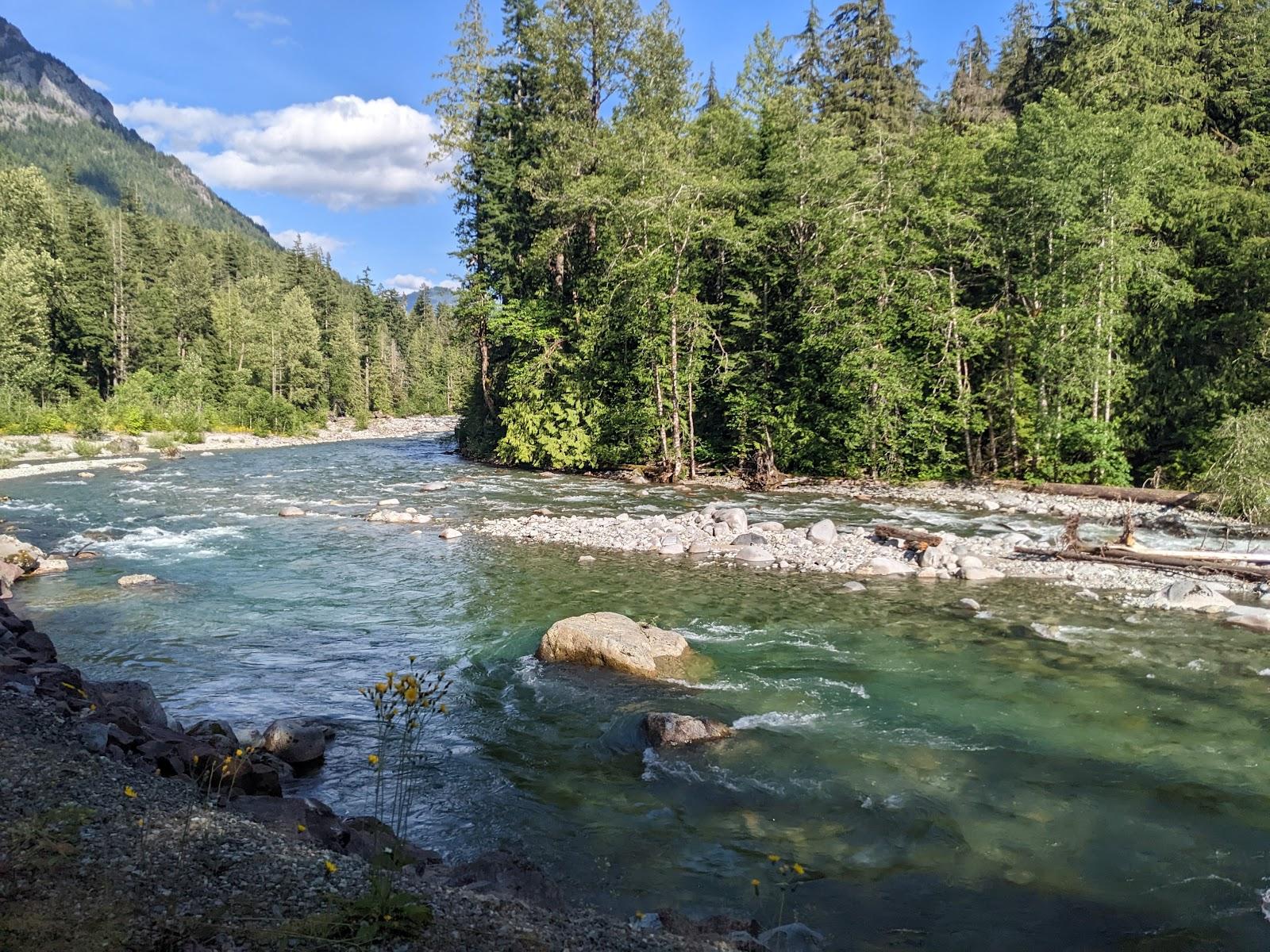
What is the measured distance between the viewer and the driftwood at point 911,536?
595 inches

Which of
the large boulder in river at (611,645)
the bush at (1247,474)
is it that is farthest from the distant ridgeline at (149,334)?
the bush at (1247,474)

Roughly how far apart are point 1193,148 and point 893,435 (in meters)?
12.3

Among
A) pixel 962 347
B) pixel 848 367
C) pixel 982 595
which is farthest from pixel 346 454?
pixel 982 595

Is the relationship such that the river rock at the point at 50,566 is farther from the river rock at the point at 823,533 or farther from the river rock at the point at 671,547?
the river rock at the point at 823,533

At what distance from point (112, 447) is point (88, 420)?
6086mm

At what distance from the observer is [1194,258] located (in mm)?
20891

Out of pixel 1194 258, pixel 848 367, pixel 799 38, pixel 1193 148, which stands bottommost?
pixel 848 367

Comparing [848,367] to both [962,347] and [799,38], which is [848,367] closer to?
[962,347]

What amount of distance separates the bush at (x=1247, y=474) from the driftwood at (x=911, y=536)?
6950 mm

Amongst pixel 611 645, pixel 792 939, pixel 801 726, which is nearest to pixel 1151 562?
pixel 801 726

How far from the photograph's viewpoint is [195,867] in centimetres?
377

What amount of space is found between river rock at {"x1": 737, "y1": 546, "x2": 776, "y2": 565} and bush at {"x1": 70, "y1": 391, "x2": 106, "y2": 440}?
130 feet

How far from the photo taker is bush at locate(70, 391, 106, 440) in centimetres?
4094

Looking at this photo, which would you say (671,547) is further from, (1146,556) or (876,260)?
(876,260)
